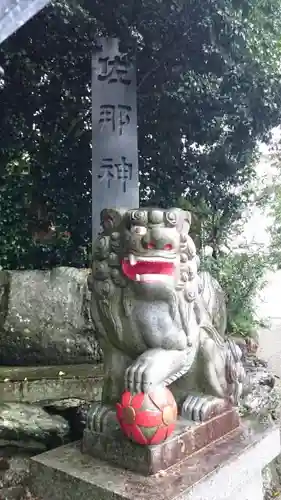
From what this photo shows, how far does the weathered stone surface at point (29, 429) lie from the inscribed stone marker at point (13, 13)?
208 cm

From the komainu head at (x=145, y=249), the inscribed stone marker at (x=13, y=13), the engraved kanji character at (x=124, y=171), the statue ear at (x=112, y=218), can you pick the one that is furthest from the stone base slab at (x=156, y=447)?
the engraved kanji character at (x=124, y=171)

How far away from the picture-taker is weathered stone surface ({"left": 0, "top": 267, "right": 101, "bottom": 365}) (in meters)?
4.00

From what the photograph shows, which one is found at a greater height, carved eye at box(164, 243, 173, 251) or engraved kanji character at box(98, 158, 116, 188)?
engraved kanji character at box(98, 158, 116, 188)

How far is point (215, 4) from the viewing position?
13.6 ft

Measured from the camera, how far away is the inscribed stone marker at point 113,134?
442cm

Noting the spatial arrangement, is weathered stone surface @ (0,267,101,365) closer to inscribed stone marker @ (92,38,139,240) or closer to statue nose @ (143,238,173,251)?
inscribed stone marker @ (92,38,139,240)

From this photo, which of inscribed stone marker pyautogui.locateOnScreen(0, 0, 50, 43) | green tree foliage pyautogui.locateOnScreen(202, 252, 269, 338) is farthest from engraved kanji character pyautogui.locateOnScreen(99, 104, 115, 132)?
green tree foliage pyautogui.locateOnScreen(202, 252, 269, 338)

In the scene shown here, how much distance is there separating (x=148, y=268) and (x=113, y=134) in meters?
3.08

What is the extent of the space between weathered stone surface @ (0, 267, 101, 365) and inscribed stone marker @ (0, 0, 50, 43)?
2.26 m

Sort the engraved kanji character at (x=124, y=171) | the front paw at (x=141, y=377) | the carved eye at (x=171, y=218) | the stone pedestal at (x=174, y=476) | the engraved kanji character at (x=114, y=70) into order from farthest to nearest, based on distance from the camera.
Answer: the engraved kanji character at (x=114, y=70) < the engraved kanji character at (x=124, y=171) < the carved eye at (x=171, y=218) < the front paw at (x=141, y=377) < the stone pedestal at (x=174, y=476)

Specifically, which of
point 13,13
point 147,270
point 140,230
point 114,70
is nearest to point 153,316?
point 147,270

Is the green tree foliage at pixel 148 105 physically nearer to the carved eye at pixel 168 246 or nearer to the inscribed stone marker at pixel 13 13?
the inscribed stone marker at pixel 13 13

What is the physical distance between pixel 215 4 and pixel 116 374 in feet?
11.9

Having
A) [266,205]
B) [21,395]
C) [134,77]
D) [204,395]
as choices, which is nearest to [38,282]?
[21,395]
